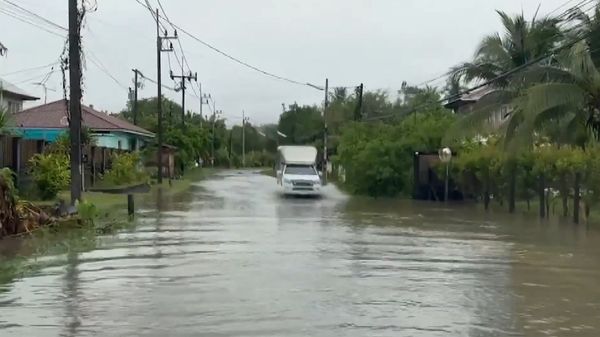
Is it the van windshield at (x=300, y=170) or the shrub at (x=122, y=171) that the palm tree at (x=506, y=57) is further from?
the shrub at (x=122, y=171)

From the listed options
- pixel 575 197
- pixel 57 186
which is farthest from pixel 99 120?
pixel 575 197

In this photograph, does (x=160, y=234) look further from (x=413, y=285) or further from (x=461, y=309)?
(x=461, y=309)

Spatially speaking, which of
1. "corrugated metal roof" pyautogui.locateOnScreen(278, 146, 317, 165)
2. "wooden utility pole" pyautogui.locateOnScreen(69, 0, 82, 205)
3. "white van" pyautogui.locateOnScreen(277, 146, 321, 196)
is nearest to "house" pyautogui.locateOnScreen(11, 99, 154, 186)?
"white van" pyautogui.locateOnScreen(277, 146, 321, 196)

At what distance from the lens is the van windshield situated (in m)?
41.5

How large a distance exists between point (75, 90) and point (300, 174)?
1757cm

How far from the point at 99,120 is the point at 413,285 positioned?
41337mm

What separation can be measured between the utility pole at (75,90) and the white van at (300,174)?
1635 centimetres

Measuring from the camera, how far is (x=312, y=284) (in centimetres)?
1330

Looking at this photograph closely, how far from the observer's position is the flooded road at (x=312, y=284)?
10.3 m

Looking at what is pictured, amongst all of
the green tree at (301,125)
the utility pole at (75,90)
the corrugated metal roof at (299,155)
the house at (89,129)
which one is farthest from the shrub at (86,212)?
the green tree at (301,125)

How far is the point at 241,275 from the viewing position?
46.7ft

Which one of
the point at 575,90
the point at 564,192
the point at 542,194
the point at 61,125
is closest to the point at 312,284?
the point at 575,90

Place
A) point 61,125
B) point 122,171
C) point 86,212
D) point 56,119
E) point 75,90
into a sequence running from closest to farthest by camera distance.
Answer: point 86,212 → point 75,90 → point 122,171 → point 61,125 → point 56,119

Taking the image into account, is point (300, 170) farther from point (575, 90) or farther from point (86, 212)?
point (86, 212)
